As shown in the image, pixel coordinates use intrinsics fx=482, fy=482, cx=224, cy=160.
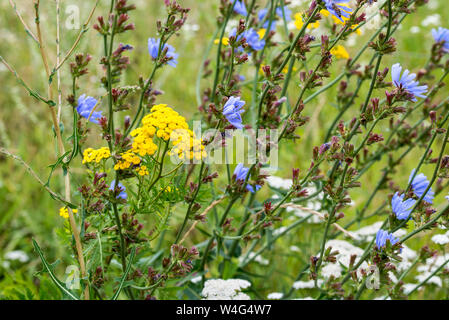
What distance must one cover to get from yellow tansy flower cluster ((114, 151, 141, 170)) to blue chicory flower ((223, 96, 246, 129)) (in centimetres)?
30

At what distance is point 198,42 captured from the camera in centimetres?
485

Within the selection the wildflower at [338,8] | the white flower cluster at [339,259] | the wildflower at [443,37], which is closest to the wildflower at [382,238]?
the white flower cluster at [339,259]

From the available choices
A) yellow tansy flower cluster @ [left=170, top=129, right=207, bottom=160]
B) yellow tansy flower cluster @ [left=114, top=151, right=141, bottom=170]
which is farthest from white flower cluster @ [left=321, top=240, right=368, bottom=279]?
yellow tansy flower cluster @ [left=114, top=151, right=141, bottom=170]

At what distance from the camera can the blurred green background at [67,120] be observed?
2650 mm

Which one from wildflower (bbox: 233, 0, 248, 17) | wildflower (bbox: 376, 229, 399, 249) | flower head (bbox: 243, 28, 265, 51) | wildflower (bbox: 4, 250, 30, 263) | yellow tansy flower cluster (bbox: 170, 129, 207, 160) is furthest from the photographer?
wildflower (bbox: 4, 250, 30, 263)

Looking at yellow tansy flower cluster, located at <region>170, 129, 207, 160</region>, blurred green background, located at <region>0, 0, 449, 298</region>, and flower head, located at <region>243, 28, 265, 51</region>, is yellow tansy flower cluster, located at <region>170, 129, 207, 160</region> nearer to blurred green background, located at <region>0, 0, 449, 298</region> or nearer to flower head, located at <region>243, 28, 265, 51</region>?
blurred green background, located at <region>0, 0, 449, 298</region>

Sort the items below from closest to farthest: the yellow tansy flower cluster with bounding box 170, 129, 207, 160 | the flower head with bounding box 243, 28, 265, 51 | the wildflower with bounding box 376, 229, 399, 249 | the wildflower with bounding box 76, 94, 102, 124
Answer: the yellow tansy flower cluster with bounding box 170, 129, 207, 160 < the wildflower with bounding box 376, 229, 399, 249 < the wildflower with bounding box 76, 94, 102, 124 < the flower head with bounding box 243, 28, 265, 51

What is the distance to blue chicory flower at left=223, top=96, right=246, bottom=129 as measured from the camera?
1414 mm

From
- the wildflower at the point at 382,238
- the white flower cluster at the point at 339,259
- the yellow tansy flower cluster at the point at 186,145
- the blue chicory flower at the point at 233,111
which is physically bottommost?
the white flower cluster at the point at 339,259

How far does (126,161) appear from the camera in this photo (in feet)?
4.70

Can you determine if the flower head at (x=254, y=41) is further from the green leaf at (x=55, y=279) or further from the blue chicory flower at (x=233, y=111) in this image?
the green leaf at (x=55, y=279)

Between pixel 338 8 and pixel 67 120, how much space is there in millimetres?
2651

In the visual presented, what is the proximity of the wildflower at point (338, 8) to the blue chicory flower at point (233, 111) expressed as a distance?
0.38 m
